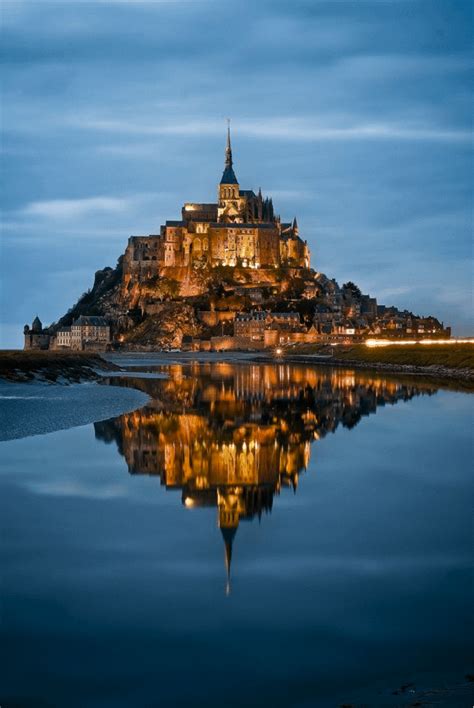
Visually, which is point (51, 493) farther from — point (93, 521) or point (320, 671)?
point (320, 671)

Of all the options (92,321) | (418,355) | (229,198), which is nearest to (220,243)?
(229,198)

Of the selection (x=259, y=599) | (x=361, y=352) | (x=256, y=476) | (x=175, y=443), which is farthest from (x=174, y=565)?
(x=361, y=352)

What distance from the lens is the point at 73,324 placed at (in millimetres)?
131000

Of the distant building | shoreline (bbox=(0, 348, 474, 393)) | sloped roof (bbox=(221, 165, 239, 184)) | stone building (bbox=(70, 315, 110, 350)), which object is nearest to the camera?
shoreline (bbox=(0, 348, 474, 393))

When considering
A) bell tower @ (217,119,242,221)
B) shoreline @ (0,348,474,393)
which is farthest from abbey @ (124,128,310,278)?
shoreline @ (0,348,474,393)

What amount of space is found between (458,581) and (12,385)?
97.5ft

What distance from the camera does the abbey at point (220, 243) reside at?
441 feet

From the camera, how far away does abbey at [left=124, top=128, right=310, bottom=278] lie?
13438cm

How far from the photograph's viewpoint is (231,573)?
29.0 feet

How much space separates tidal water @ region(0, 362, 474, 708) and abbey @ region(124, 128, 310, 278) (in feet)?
382

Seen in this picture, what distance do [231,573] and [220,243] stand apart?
127403 mm

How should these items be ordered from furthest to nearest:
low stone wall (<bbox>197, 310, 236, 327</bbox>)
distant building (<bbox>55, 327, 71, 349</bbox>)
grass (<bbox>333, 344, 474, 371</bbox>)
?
1. distant building (<bbox>55, 327, 71, 349</bbox>)
2. low stone wall (<bbox>197, 310, 236, 327</bbox>)
3. grass (<bbox>333, 344, 474, 371</bbox>)

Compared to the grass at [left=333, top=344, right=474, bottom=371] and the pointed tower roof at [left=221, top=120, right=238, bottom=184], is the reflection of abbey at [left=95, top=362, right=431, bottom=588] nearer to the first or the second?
the grass at [left=333, top=344, right=474, bottom=371]

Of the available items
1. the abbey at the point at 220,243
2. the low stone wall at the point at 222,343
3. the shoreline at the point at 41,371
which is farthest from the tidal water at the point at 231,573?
the abbey at the point at 220,243
